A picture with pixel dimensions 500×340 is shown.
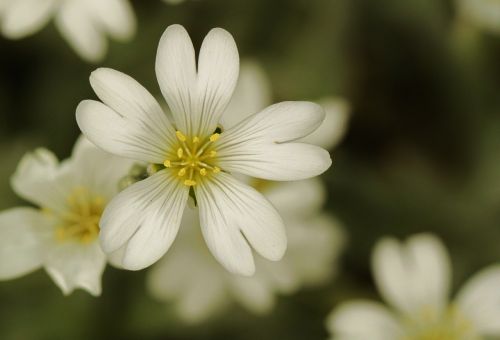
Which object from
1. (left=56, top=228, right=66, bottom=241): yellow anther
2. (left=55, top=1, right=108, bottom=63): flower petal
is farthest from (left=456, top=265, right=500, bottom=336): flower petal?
(left=55, top=1, right=108, bottom=63): flower petal

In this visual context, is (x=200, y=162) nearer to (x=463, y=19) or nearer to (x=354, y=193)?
(x=354, y=193)

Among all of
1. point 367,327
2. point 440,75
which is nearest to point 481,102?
point 440,75

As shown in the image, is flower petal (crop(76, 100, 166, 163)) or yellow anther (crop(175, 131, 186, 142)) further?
yellow anther (crop(175, 131, 186, 142))

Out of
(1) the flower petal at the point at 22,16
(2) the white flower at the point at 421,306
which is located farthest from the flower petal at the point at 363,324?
(1) the flower petal at the point at 22,16

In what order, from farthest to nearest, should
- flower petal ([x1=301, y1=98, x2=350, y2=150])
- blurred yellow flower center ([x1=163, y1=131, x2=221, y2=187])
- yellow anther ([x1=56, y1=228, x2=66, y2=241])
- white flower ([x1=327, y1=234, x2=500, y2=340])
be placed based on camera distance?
flower petal ([x1=301, y1=98, x2=350, y2=150]) < white flower ([x1=327, y1=234, x2=500, y2=340]) < yellow anther ([x1=56, y1=228, x2=66, y2=241]) < blurred yellow flower center ([x1=163, y1=131, x2=221, y2=187])

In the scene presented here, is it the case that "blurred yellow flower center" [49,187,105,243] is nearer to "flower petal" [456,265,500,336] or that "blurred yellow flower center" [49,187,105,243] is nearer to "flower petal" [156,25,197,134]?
"flower petal" [156,25,197,134]

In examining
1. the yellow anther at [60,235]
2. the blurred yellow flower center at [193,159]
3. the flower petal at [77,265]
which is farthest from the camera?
the yellow anther at [60,235]

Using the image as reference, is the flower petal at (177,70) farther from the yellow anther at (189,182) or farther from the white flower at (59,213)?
the white flower at (59,213)
